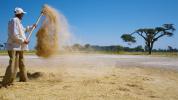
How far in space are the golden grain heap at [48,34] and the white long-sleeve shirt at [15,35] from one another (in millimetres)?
1956

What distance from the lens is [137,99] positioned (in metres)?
6.92

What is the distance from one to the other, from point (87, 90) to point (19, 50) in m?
2.15

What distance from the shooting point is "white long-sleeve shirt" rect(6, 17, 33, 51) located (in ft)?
27.4

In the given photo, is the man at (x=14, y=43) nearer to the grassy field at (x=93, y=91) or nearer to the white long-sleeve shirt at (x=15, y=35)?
the white long-sleeve shirt at (x=15, y=35)

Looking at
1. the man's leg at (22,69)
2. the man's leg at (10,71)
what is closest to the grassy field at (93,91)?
the man's leg at (10,71)

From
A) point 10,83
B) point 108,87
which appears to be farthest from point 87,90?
point 10,83

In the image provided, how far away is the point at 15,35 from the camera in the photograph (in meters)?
8.30

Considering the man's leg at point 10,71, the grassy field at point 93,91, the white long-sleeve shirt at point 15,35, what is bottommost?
the grassy field at point 93,91

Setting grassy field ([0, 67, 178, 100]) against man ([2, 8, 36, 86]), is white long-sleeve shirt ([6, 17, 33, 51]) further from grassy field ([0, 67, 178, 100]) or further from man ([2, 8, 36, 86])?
grassy field ([0, 67, 178, 100])

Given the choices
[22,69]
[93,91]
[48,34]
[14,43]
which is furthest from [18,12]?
[93,91]

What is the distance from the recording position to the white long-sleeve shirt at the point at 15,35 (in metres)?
8.34

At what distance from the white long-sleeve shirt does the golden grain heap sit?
6.42 feet

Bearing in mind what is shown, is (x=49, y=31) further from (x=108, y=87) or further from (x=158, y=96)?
(x=158, y=96)

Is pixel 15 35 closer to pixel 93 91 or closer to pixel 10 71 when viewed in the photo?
pixel 10 71
